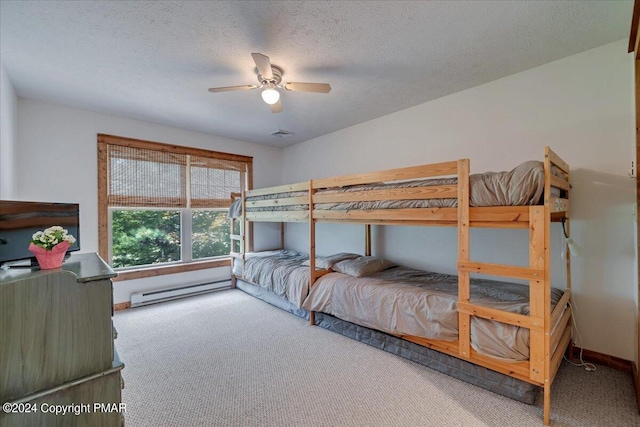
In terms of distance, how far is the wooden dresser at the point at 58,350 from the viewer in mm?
1123

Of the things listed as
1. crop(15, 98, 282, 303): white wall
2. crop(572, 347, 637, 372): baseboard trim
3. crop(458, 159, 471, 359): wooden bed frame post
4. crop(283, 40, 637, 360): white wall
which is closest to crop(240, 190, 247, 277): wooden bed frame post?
crop(15, 98, 282, 303): white wall

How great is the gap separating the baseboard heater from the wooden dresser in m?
2.90

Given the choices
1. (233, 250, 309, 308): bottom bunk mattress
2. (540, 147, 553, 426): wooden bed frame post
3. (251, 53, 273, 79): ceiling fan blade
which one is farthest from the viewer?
(233, 250, 309, 308): bottom bunk mattress

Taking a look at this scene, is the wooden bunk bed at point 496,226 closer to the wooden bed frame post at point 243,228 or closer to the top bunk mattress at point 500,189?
the top bunk mattress at point 500,189

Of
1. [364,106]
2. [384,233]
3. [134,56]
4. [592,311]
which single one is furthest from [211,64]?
[592,311]

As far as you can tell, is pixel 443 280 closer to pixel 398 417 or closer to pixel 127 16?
pixel 398 417

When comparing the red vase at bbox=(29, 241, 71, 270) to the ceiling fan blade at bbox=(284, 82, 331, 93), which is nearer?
the red vase at bbox=(29, 241, 71, 270)

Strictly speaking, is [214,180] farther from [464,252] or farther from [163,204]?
[464,252]

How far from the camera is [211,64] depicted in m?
2.45

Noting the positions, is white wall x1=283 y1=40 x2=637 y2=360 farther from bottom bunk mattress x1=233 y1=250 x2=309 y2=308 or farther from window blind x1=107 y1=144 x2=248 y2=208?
window blind x1=107 y1=144 x2=248 y2=208

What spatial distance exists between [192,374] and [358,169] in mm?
3234

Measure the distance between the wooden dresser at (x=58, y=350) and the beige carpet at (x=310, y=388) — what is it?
2.02 ft

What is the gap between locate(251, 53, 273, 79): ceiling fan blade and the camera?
6.32ft

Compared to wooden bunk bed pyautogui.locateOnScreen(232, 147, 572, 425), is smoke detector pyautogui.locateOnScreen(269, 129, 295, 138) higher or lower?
higher
